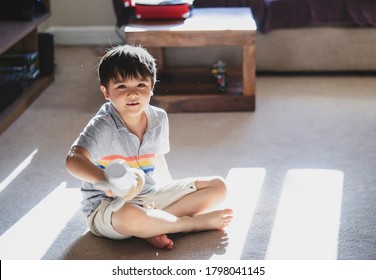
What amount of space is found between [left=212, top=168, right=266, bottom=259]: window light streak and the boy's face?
15.0 inches

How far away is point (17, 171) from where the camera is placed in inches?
81.0

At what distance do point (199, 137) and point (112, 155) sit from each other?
0.76m

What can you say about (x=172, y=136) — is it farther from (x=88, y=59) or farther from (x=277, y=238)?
(x=88, y=59)

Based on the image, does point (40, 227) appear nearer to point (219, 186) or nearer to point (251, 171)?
point (219, 186)

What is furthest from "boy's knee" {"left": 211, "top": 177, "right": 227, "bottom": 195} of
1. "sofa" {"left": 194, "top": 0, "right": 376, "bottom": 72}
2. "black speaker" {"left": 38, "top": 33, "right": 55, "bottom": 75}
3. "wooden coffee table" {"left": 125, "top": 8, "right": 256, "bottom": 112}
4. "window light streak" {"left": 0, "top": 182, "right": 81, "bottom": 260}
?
"black speaker" {"left": 38, "top": 33, "right": 55, "bottom": 75}

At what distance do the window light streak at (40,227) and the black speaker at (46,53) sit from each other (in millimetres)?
1121

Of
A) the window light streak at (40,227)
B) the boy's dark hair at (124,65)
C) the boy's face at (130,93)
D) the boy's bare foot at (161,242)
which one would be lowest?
the window light streak at (40,227)

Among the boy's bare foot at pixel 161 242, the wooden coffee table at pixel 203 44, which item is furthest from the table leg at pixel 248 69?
the boy's bare foot at pixel 161 242

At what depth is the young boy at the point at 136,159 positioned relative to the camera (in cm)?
153

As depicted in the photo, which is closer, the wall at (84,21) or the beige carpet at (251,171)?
Result: the beige carpet at (251,171)

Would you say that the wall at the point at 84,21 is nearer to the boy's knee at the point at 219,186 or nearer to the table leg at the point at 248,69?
the table leg at the point at 248,69

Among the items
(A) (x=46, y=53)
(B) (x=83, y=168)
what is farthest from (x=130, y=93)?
(A) (x=46, y=53)

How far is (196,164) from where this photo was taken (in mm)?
2088
